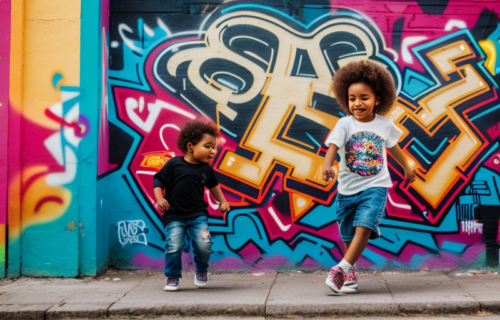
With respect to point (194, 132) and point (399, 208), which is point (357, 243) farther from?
point (194, 132)

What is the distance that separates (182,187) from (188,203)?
0.15m

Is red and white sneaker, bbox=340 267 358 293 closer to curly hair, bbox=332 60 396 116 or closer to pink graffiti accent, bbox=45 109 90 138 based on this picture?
curly hair, bbox=332 60 396 116

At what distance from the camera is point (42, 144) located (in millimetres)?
4531

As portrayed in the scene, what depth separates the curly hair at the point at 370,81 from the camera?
3.91 meters

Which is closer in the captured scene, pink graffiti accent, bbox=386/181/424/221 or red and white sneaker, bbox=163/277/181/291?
red and white sneaker, bbox=163/277/181/291

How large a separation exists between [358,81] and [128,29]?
2.38 metres

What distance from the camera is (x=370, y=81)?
3.89 meters

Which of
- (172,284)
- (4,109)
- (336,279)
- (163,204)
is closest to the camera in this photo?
(336,279)

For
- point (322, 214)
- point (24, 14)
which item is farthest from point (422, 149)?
point (24, 14)

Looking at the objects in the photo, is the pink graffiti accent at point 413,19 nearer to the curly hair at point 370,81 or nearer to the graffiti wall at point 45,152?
the curly hair at point 370,81

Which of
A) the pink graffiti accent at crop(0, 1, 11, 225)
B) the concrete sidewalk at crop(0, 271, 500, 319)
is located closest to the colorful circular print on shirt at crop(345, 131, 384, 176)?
the concrete sidewalk at crop(0, 271, 500, 319)

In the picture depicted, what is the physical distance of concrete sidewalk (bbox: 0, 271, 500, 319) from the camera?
349 cm

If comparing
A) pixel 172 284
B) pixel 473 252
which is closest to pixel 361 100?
pixel 473 252

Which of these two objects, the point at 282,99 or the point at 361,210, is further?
the point at 282,99
